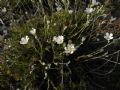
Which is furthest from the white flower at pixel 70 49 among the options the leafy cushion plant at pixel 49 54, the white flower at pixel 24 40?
the white flower at pixel 24 40

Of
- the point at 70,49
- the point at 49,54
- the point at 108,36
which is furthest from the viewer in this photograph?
the point at 108,36

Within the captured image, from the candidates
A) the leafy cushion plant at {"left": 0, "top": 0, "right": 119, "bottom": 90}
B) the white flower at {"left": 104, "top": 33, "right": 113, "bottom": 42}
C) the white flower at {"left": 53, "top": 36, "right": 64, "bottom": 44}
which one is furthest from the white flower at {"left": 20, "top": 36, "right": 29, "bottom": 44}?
the white flower at {"left": 104, "top": 33, "right": 113, "bottom": 42}

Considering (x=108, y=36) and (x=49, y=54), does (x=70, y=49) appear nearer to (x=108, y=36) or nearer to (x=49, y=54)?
(x=49, y=54)

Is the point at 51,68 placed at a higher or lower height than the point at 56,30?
lower

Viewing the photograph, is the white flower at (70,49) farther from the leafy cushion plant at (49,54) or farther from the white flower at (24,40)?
the white flower at (24,40)

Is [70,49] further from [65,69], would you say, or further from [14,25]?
[14,25]

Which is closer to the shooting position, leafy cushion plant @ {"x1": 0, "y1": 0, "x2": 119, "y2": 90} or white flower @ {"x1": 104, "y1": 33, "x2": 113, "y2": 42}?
leafy cushion plant @ {"x1": 0, "y1": 0, "x2": 119, "y2": 90}

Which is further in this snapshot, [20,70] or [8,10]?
[8,10]

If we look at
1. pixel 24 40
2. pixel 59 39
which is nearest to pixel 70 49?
pixel 59 39

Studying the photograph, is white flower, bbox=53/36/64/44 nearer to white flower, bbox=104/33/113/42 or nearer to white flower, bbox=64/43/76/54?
white flower, bbox=64/43/76/54

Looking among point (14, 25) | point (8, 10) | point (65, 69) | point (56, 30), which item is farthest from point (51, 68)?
point (8, 10)

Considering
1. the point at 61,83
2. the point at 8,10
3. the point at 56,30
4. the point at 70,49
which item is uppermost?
the point at 8,10
